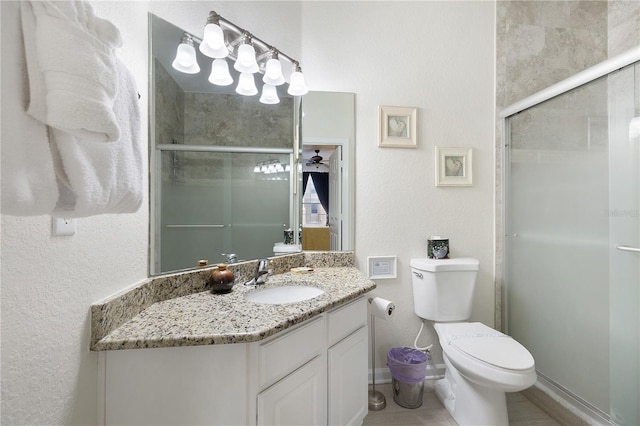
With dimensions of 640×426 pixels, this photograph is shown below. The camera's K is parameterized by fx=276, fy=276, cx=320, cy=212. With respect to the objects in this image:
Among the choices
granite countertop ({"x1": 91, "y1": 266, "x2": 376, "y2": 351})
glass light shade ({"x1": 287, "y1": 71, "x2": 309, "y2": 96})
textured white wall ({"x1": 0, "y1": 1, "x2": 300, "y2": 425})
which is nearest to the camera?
textured white wall ({"x1": 0, "y1": 1, "x2": 300, "y2": 425})

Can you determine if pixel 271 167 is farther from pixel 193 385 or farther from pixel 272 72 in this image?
pixel 193 385

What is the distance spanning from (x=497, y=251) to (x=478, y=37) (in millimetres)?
1510

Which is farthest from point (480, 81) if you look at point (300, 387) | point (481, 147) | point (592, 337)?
point (300, 387)

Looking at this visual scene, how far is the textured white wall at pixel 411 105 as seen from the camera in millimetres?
1801

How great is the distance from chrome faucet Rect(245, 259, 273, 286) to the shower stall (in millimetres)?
1652

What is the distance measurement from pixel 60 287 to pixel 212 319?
408 mm

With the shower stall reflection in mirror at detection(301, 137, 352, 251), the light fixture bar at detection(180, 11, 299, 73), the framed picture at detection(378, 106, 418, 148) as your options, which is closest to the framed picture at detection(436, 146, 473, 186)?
the framed picture at detection(378, 106, 418, 148)

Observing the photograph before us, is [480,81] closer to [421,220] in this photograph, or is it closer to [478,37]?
[478,37]

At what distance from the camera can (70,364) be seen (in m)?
0.73

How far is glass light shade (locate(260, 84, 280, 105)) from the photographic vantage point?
1.56m

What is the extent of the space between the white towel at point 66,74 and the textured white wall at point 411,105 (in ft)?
4.80

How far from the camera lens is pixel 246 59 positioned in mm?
1390

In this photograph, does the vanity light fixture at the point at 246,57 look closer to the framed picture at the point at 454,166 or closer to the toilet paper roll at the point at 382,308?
the framed picture at the point at 454,166

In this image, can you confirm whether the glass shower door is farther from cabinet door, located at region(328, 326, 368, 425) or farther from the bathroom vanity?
the bathroom vanity
